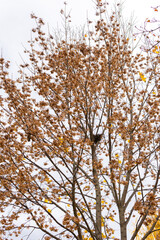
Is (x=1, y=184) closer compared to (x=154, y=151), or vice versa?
(x=1, y=184)

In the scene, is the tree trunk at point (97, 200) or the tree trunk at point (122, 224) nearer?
the tree trunk at point (97, 200)

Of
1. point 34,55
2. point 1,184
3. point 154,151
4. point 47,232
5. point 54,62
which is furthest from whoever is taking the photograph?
point 54,62

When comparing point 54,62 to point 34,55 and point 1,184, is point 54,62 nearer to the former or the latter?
point 34,55

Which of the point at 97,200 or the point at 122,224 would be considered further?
the point at 97,200

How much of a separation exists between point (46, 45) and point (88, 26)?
59.0 inches

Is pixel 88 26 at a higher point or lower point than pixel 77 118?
higher

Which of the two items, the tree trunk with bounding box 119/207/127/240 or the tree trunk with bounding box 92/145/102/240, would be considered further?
the tree trunk with bounding box 119/207/127/240

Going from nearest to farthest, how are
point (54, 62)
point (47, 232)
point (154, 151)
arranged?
point (47, 232) < point (154, 151) < point (54, 62)

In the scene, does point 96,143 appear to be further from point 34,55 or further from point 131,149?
point 34,55

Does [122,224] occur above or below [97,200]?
below

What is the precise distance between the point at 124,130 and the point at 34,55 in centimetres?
359

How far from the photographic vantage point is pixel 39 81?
696 cm

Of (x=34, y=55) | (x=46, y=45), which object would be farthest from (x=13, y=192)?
(x=46, y=45)

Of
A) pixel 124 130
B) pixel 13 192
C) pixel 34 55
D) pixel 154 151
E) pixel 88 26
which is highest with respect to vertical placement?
pixel 88 26
